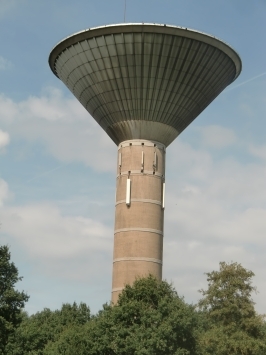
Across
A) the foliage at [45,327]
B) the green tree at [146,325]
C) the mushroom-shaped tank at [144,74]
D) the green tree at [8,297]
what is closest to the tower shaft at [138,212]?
the mushroom-shaped tank at [144,74]

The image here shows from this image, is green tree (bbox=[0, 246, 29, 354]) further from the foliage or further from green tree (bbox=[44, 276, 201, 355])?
the foliage

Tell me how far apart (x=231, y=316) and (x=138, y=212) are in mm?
13913

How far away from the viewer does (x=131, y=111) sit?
57812mm

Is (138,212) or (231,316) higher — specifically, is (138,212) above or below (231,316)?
above

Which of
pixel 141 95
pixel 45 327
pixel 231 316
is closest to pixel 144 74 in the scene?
pixel 141 95

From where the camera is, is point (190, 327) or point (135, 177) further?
point (135, 177)

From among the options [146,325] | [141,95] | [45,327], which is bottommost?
[146,325]

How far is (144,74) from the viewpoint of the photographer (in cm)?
5616

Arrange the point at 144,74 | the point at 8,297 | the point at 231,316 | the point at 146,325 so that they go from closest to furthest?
the point at 8,297, the point at 146,325, the point at 231,316, the point at 144,74

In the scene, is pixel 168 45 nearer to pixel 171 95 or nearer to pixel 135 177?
→ pixel 171 95

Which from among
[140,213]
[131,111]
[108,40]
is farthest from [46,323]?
[108,40]

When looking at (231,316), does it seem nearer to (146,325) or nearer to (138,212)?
(146,325)

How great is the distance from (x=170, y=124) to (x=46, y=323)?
29212mm

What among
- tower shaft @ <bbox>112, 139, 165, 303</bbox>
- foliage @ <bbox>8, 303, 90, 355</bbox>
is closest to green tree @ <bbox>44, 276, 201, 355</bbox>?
tower shaft @ <bbox>112, 139, 165, 303</bbox>
